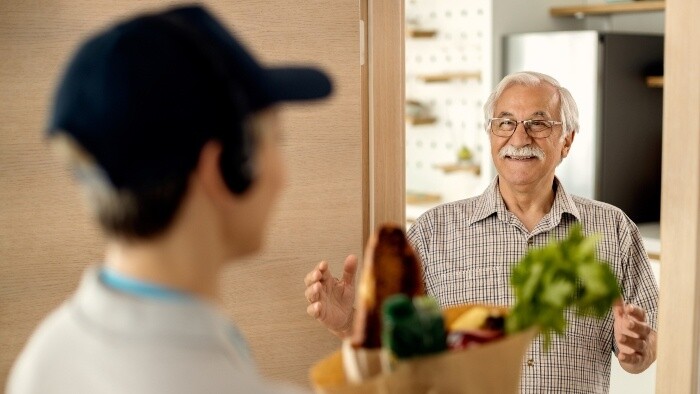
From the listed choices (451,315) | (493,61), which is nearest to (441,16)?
(493,61)

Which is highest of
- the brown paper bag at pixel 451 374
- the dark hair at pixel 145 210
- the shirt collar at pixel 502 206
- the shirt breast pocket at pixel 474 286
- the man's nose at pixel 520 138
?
the dark hair at pixel 145 210

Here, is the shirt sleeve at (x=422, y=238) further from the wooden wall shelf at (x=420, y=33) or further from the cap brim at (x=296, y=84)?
the wooden wall shelf at (x=420, y=33)

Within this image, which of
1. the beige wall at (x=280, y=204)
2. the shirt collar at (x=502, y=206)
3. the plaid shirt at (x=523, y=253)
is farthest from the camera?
the shirt collar at (x=502, y=206)

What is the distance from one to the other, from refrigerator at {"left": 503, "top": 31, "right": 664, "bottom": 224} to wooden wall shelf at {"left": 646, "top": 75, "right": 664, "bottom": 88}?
3 cm

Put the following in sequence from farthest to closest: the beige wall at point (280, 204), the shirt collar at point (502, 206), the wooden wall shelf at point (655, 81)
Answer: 1. the wooden wall shelf at point (655, 81)
2. the shirt collar at point (502, 206)
3. the beige wall at point (280, 204)

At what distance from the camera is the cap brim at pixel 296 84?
72 centimetres

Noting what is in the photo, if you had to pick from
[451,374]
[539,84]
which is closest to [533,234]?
[539,84]

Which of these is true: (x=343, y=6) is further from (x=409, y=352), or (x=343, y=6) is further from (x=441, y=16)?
(x=441, y=16)

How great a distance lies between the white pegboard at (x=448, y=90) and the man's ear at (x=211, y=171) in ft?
14.7

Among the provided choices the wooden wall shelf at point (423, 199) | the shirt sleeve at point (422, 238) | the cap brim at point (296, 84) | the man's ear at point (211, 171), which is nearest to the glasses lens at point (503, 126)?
the shirt sleeve at point (422, 238)

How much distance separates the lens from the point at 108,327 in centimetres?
66

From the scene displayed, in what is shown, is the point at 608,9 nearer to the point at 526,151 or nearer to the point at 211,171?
the point at 526,151

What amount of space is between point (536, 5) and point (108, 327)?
15.6 ft

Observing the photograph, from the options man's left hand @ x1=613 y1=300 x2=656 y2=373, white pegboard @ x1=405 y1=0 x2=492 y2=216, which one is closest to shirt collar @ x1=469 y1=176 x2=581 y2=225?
man's left hand @ x1=613 y1=300 x2=656 y2=373
